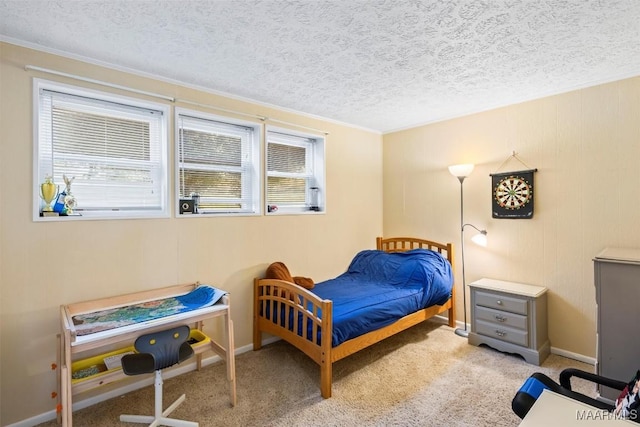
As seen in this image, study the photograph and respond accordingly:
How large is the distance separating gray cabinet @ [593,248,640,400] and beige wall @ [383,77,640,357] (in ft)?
2.45

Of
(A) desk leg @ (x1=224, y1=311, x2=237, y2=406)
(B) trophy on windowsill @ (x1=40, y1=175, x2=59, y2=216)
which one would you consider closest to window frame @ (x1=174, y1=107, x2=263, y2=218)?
(B) trophy on windowsill @ (x1=40, y1=175, x2=59, y2=216)

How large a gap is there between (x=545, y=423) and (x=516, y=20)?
204 cm

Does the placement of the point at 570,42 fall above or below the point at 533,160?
above

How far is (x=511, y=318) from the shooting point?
115 inches

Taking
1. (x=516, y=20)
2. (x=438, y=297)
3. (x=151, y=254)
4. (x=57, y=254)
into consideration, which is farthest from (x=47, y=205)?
(x=438, y=297)

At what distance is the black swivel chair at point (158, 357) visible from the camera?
183cm

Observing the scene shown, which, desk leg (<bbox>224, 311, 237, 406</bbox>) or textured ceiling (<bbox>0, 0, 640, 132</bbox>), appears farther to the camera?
desk leg (<bbox>224, 311, 237, 406</bbox>)

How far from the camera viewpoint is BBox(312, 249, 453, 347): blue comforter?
102 inches

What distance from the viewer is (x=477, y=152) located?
355 cm

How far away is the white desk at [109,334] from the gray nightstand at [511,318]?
2.43 m

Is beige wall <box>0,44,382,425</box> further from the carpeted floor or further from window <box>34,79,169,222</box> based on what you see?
the carpeted floor

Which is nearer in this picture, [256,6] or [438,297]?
[256,6]

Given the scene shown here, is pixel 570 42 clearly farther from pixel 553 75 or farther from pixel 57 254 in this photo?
pixel 57 254

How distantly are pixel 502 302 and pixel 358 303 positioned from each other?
143 centimetres
